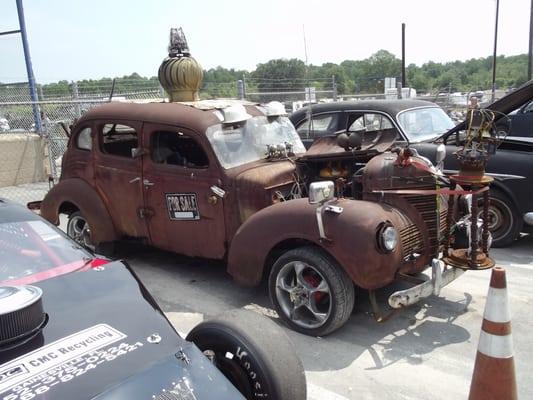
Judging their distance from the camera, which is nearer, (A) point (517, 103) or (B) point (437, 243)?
(B) point (437, 243)

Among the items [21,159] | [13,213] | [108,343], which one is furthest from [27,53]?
[108,343]

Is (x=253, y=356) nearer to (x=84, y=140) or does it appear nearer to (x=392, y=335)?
(x=392, y=335)

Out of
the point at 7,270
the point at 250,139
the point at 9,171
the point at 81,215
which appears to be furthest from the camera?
the point at 9,171

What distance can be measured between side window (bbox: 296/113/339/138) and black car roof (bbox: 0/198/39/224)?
5054 mm

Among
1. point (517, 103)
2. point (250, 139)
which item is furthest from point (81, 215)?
point (517, 103)

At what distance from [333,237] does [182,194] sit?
1873 mm

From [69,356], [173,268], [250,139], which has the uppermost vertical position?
[250,139]

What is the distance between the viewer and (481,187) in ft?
12.6

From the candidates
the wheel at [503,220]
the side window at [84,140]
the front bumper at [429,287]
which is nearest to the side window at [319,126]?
the wheel at [503,220]

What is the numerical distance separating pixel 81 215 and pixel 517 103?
5366 millimetres

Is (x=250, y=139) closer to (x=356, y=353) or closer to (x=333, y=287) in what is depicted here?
(x=333, y=287)

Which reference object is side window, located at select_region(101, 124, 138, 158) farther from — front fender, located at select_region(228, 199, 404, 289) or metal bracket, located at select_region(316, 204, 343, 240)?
metal bracket, located at select_region(316, 204, 343, 240)

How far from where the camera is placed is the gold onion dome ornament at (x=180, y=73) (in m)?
5.87

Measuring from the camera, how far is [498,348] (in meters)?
2.61
